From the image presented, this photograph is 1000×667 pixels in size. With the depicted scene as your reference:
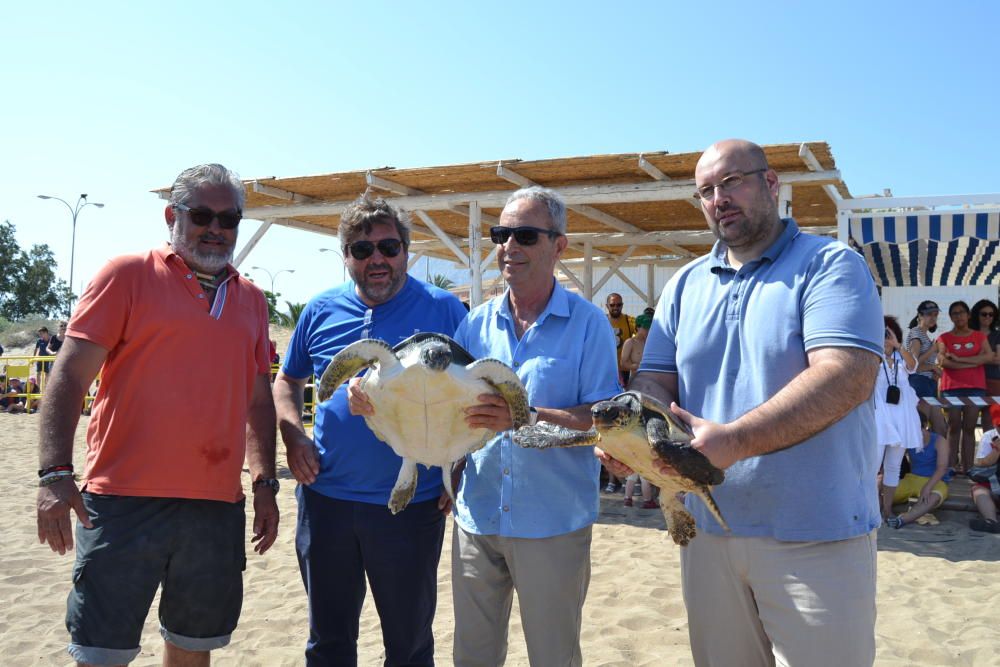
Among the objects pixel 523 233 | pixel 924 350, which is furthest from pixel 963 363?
pixel 523 233

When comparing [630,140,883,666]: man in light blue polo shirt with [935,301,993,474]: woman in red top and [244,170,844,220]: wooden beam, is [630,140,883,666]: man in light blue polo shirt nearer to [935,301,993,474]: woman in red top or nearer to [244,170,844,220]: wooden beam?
[244,170,844,220]: wooden beam

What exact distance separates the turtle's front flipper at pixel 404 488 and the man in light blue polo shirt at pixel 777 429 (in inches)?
41.8

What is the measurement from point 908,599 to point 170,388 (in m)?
4.90

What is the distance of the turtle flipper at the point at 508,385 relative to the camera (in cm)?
238

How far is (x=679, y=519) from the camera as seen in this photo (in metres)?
2.33

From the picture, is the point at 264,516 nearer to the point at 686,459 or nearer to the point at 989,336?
the point at 686,459

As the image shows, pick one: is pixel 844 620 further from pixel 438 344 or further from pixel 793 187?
pixel 793 187

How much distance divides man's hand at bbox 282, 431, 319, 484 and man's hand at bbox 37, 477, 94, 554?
2.48 feet

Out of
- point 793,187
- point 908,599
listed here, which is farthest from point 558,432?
point 793,187

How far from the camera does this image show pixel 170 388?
266cm

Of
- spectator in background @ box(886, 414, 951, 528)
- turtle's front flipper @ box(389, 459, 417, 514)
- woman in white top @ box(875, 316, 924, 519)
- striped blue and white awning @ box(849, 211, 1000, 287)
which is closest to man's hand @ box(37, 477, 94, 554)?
turtle's front flipper @ box(389, 459, 417, 514)

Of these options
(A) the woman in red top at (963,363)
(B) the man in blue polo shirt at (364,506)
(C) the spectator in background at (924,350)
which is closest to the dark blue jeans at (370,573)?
(B) the man in blue polo shirt at (364,506)

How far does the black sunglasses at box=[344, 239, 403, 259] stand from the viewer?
2.93 m

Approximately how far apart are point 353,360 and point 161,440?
0.80 m
